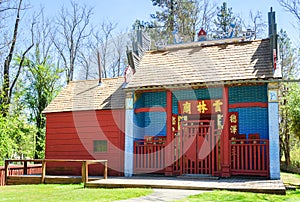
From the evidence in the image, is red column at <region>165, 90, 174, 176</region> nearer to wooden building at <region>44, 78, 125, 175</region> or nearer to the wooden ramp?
wooden building at <region>44, 78, 125, 175</region>

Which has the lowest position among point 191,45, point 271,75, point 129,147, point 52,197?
point 52,197

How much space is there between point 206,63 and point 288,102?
5015 mm

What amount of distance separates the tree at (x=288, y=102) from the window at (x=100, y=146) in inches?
308

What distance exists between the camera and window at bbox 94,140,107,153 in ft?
43.5

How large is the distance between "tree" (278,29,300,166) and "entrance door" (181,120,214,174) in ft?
16.2

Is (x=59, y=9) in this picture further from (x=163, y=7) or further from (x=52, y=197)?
(x=52, y=197)

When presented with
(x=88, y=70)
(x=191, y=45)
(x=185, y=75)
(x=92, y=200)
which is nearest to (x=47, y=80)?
(x=88, y=70)

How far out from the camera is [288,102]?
1543cm

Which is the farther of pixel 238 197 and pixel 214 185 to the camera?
pixel 214 185

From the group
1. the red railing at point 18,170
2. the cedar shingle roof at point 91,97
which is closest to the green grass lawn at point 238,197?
the cedar shingle roof at point 91,97

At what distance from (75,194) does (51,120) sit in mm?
6356

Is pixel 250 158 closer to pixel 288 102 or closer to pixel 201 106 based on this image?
pixel 201 106

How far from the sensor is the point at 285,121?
733 inches

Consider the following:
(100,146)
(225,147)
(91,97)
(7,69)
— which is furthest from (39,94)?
(225,147)
